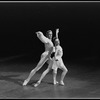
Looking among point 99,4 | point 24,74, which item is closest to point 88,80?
point 24,74

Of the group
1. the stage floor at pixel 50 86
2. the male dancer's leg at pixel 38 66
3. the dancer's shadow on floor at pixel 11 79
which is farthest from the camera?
the dancer's shadow on floor at pixel 11 79

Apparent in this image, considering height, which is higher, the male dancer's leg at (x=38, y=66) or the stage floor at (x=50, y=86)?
the male dancer's leg at (x=38, y=66)

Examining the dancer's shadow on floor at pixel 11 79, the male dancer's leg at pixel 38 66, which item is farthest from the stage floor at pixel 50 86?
the male dancer's leg at pixel 38 66

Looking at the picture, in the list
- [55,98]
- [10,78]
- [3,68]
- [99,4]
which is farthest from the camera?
[99,4]

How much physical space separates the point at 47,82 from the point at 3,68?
2.32 meters

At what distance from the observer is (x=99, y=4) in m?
17.5

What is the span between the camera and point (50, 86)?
433 inches

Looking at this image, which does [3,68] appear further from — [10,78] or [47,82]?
[47,82]

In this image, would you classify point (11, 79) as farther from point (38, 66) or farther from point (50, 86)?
point (50, 86)

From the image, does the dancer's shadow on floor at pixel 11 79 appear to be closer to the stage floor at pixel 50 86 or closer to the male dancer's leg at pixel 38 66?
the stage floor at pixel 50 86

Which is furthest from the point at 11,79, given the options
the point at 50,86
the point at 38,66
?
the point at 50,86

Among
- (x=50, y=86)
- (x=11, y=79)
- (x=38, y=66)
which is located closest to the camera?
(x=50, y=86)

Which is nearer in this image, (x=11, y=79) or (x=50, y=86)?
(x=50, y=86)

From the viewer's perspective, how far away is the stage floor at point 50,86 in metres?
10.1
